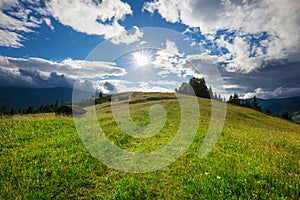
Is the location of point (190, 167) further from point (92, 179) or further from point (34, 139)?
point (34, 139)

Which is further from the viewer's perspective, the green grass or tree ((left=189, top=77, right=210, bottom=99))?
tree ((left=189, top=77, right=210, bottom=99))

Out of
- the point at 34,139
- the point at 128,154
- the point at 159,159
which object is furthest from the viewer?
the point at 34,139

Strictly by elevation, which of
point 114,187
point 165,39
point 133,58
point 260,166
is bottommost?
point 114,187

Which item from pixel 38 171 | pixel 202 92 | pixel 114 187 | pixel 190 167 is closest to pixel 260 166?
pixel 190 167

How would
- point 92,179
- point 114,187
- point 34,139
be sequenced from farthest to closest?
point 34,139
point 92,179
point 114,187

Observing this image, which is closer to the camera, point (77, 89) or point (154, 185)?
point (154, 185)

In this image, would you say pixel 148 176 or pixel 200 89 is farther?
pixel 200 89

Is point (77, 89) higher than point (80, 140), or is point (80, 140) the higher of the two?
point (77, 89)

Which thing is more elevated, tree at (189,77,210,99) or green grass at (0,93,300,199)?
tree at (189,77,210,99)

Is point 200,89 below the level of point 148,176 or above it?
above

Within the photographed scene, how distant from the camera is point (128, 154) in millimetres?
10492

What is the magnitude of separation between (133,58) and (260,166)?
10.4m

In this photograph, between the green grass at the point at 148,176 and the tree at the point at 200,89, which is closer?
the green grass at the point at 148,176

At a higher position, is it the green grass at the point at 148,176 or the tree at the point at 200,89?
the tree at the point at 200,89
